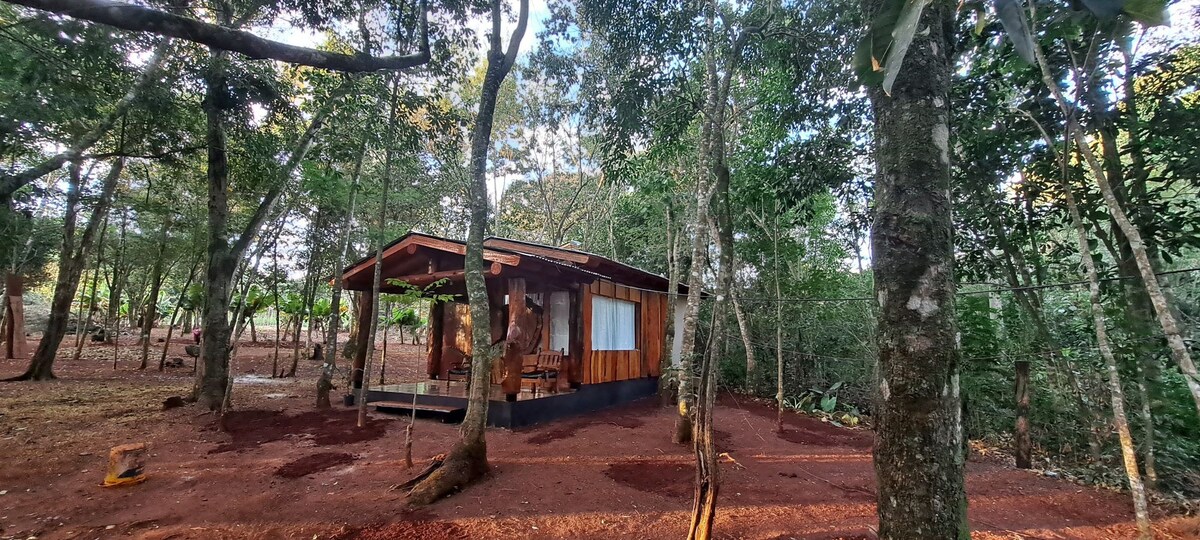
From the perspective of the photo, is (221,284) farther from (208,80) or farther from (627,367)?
(627,367)

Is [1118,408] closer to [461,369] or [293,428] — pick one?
[461,369]

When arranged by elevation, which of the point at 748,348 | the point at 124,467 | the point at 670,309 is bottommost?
the point at 124,467

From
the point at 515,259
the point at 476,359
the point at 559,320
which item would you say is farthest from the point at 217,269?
the point at 476,359

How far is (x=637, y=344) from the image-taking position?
35.6 feet

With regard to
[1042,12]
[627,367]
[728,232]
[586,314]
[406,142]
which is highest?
[406,142]

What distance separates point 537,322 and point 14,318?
1506cm

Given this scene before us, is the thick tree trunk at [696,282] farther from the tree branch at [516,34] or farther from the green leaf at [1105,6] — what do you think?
the green leaf at [1105,6]

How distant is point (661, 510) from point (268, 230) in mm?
13542

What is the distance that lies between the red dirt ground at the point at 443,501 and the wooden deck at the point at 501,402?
298mm

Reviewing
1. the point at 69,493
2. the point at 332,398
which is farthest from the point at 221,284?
the point at 69,493

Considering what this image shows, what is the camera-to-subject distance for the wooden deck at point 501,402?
23.7ft

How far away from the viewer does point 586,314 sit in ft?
29.4

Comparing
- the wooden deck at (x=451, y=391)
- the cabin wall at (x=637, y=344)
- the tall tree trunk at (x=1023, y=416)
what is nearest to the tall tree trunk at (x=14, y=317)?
the wooden deck at (x=451, y=391)

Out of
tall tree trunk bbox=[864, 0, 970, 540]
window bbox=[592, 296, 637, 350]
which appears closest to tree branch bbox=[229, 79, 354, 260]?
window bbox=[592, 296, 637, 350]
